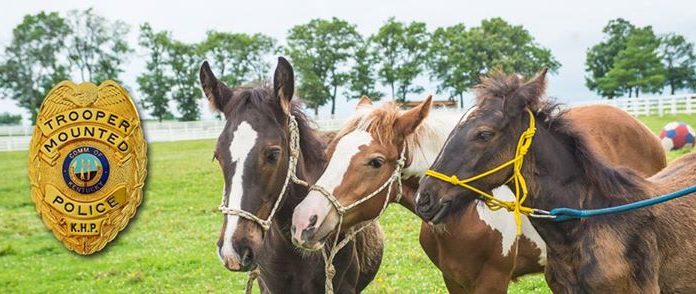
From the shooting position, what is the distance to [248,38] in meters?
63.5

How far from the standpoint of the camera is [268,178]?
3.63 m

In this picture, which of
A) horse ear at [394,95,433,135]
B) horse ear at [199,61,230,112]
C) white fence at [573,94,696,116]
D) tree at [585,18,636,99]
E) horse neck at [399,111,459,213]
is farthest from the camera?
tree at [585,18,636,99]

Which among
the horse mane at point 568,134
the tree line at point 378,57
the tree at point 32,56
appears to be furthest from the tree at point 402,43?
the horse mane at point 568,134

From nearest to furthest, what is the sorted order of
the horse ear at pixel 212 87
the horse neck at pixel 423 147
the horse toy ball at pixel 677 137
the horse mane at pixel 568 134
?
the horse mane at pixel 568 134, the horse ear at pixel 212 87, the horse neck at pixel 423 147, the horse toy ball at pixel 677 137

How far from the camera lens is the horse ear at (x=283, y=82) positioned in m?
3.86

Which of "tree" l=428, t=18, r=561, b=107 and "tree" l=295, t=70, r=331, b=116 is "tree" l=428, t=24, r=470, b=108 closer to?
"tree" l=428, t=18, r=561, b=107

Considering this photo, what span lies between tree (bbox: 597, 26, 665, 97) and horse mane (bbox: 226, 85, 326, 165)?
59.6 metres

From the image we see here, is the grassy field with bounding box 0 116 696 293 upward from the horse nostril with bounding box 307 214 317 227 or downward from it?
downward

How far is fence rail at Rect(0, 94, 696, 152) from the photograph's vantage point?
25.9 m

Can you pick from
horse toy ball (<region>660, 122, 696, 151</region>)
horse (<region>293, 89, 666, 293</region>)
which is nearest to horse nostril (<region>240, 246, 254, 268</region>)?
horse (<region>293, 89, 666, 293</region>)

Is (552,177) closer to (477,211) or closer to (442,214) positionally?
(442,214)

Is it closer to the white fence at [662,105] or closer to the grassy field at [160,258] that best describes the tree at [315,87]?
the white fence at [662,105]

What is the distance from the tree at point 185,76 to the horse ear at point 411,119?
161ft

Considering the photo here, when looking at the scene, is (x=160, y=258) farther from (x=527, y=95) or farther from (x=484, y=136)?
(x=527, y=95)
